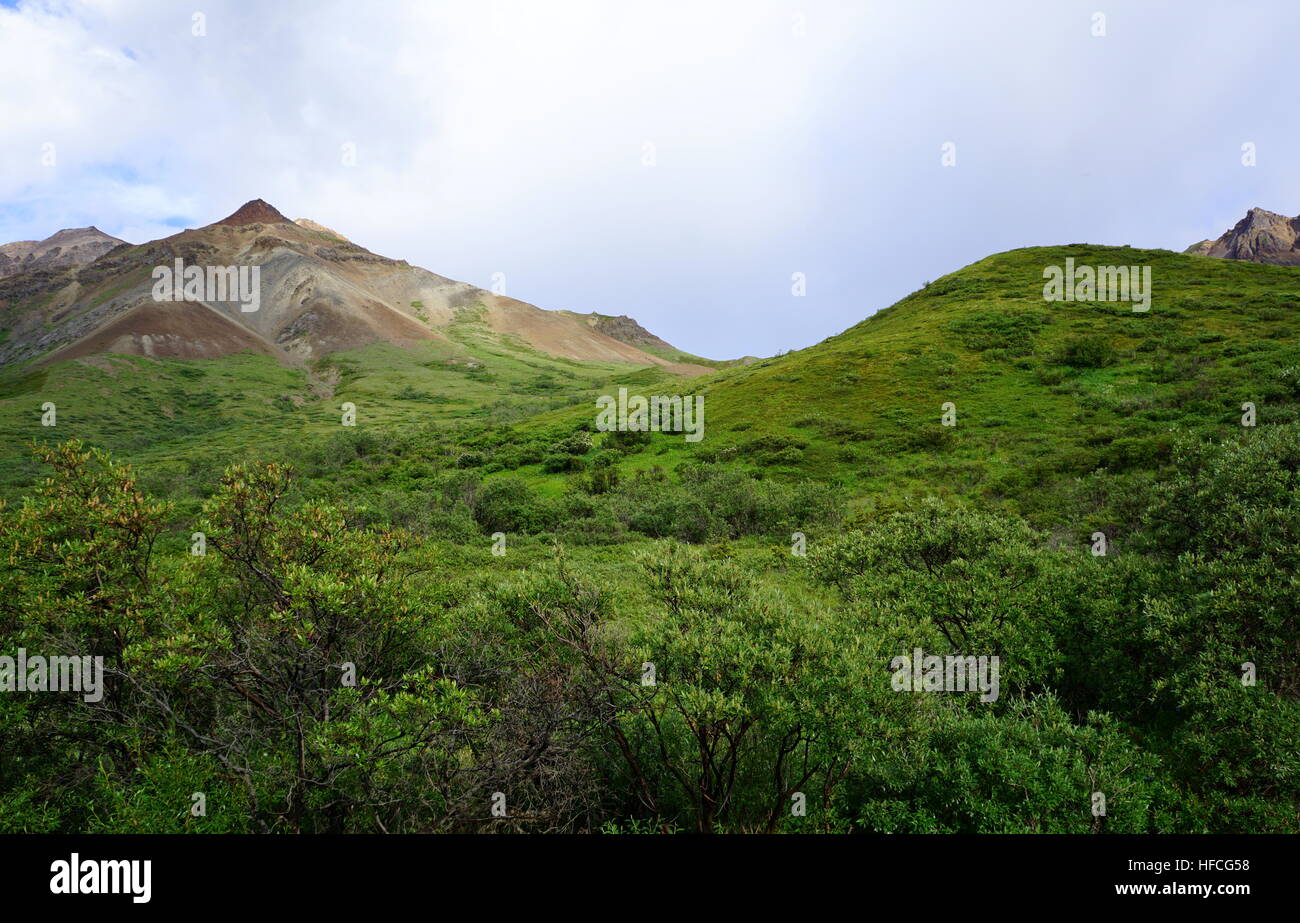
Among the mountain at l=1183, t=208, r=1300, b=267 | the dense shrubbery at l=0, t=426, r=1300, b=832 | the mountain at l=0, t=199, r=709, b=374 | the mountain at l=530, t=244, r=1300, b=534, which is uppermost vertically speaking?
the mountain at l=1183, t=208, r=1300, b=267

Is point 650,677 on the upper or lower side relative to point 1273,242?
lower

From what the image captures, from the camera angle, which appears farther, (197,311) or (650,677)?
(197,311)

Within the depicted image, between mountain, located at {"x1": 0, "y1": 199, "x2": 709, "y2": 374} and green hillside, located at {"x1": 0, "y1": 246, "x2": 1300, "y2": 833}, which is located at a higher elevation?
mountain, located at {"x1": 0, "y1": 199, "x2": 709, "y2": 374}

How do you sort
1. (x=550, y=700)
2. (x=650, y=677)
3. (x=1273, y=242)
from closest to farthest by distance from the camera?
1. (x=650, y=677)
2. (x=550, y=700)
3. (x=1273, y=242)

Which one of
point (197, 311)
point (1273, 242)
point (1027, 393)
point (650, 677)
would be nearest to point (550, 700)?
point (650, 677)

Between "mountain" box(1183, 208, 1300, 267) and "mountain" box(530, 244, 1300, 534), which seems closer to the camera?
"mountain" box(530, 244, 1300, 534)

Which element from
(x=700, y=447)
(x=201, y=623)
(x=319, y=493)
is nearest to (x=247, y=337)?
(x=319, y=493)

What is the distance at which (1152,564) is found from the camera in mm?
15922

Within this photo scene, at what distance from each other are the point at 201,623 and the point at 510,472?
170 ft

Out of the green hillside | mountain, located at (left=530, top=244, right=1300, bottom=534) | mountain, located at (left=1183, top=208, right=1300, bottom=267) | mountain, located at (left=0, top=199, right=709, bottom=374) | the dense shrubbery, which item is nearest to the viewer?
the dense shrubbery

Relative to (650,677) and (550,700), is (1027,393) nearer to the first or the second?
(650,677)

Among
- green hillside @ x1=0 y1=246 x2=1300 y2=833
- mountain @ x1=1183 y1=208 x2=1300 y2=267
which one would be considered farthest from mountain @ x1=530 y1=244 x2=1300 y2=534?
mountain @ x1=1183 y1=208 x2=1300 y2=267

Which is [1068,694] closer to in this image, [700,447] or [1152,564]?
[1152,564]

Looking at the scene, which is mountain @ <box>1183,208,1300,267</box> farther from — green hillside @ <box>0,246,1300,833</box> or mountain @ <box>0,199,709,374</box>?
mountain @ <box>0,199,709,374</box>
